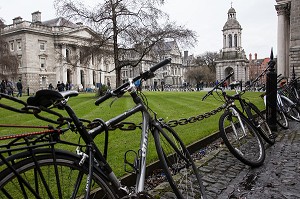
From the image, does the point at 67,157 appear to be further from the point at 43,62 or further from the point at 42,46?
the point at 42,46

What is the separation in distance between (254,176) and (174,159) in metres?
1.78

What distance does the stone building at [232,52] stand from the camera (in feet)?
278

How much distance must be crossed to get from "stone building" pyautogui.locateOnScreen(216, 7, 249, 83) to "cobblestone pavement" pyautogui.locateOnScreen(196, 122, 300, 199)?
82113 millimetres

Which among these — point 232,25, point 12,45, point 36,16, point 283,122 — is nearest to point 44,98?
point 283,122

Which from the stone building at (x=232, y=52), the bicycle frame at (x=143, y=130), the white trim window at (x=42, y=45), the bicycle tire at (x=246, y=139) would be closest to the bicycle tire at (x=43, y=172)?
the bicycle frame at (x=143, y=130)

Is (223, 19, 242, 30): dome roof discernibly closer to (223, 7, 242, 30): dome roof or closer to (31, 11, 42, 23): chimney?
(223, 7, 242, 30): dome roof

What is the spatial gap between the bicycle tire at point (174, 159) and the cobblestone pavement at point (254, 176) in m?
0.43

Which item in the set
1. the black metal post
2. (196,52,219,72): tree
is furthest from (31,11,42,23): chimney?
the black metal post

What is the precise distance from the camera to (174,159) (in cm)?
345

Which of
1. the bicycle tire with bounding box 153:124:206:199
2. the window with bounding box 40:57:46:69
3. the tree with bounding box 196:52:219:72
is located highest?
the tree with bounding box 196:52:219:72

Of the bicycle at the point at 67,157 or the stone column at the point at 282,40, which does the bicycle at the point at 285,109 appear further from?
the stone column at the point at 282,40

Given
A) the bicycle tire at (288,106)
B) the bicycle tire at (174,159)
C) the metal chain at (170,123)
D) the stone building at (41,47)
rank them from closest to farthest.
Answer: the bicycle tire at (174,159)
the metal chain at (170,123)
the bicycle tire at (288,106)
the stone building at (41,47)

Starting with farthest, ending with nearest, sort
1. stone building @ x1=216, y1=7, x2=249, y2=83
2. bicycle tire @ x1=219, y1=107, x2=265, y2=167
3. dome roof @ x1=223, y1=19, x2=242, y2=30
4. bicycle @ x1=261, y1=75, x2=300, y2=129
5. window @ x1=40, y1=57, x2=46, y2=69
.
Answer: dome roof @ x1=223, y1=19, x2=242, y2=30, stone building @ x1=216, y1=7, x2=249, y2=83, window @ x1=40, y1=57, x2=46, y2=69, bicycle @ x1=261, y1=75, x2=300, y2=129, bicycle tire @ x1=219, y1=107, x2=265, y2=167

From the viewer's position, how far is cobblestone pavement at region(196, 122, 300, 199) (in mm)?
3857
